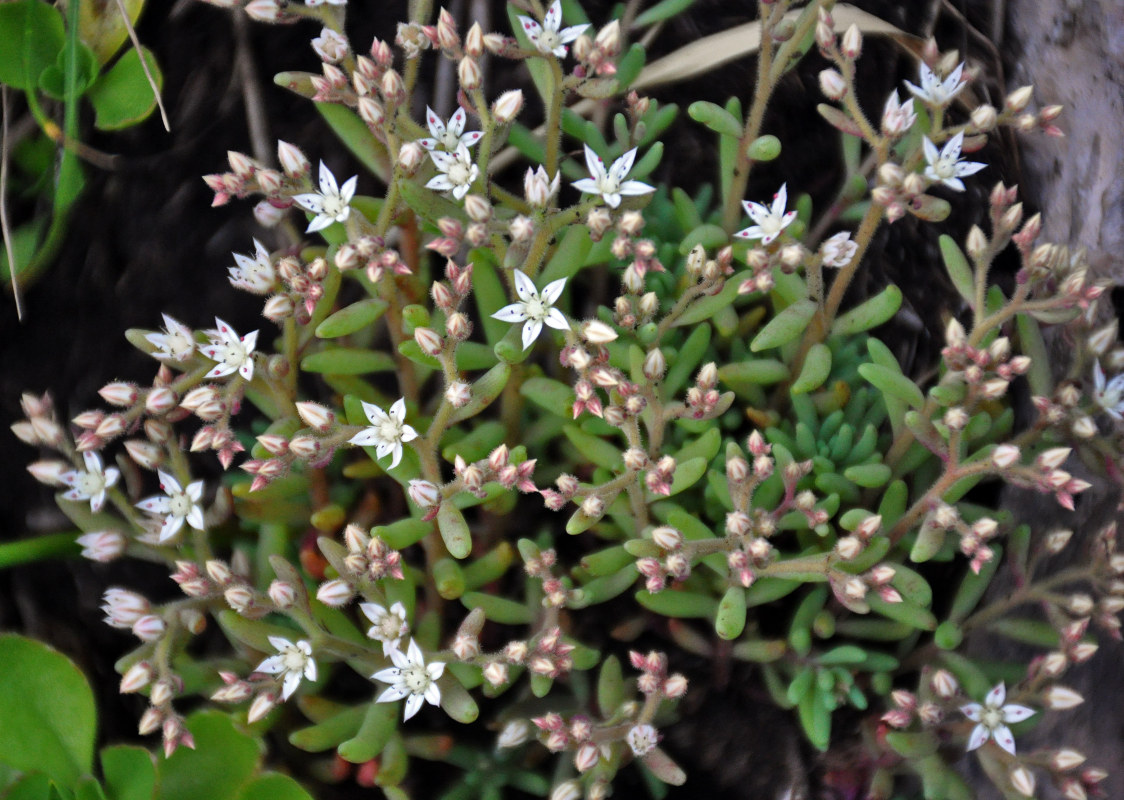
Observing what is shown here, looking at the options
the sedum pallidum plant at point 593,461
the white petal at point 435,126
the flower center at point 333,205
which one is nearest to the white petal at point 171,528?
the sedum pallidum plant at point 593,461

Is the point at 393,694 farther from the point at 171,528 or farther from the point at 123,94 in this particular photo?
the point at 123,94

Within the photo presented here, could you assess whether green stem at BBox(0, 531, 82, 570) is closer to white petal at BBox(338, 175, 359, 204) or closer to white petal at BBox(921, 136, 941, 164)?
white petal at BBox(338, 175, 359, 204)

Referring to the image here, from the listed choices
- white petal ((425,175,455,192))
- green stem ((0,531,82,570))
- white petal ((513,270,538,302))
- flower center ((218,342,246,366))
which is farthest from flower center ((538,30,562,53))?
green stem ((0,531,82,570))

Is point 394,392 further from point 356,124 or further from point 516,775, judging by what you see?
point 516,775

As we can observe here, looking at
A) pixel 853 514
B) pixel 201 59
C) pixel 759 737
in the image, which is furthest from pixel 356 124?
pixel 759 737

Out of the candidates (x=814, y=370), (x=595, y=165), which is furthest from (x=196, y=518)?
(x=814, y=370)
